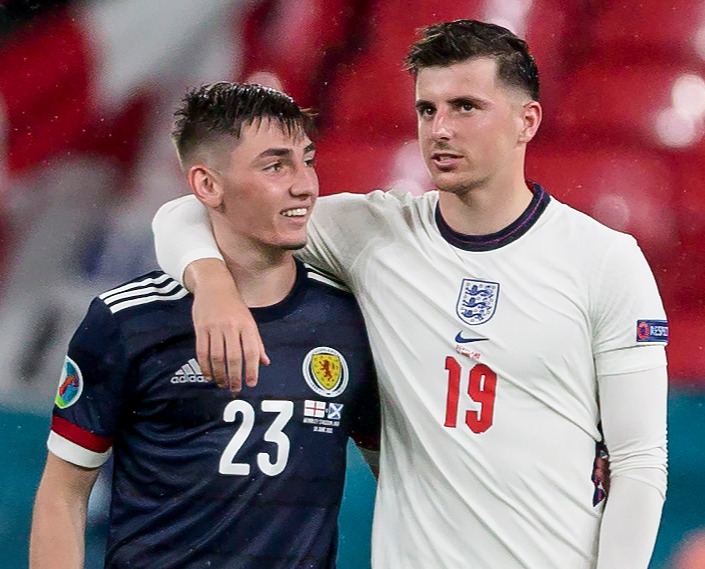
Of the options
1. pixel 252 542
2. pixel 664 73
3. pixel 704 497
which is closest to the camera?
pixel 252 542

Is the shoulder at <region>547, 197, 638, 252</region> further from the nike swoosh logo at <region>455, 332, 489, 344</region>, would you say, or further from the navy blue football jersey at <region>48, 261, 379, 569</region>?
the navy blue football jersey at <region>48, 261, 379, 569</region>

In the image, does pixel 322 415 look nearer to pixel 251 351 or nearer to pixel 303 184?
pixel 251 351

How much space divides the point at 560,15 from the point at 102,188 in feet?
3.27

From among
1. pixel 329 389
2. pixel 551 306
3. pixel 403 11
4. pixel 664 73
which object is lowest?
pixel 329 389

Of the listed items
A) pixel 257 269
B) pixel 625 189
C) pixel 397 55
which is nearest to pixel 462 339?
pixel 257 269

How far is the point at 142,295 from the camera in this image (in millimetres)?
1378

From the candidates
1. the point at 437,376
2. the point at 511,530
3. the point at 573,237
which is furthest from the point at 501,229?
the point at 511,530

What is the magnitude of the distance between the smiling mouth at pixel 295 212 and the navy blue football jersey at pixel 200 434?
0.35ft

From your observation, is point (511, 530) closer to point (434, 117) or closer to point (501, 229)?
point (501, 229)

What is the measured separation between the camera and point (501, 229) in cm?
139

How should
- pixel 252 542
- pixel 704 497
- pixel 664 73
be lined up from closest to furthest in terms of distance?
pixel 252 542
pixel 704 497
pixel 664 73

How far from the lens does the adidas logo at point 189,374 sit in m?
1.35

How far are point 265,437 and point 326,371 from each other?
0.39 feet

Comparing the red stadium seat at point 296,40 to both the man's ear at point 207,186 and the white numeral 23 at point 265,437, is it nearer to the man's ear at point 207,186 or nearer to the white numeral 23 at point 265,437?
the man's ear at point 207,186
